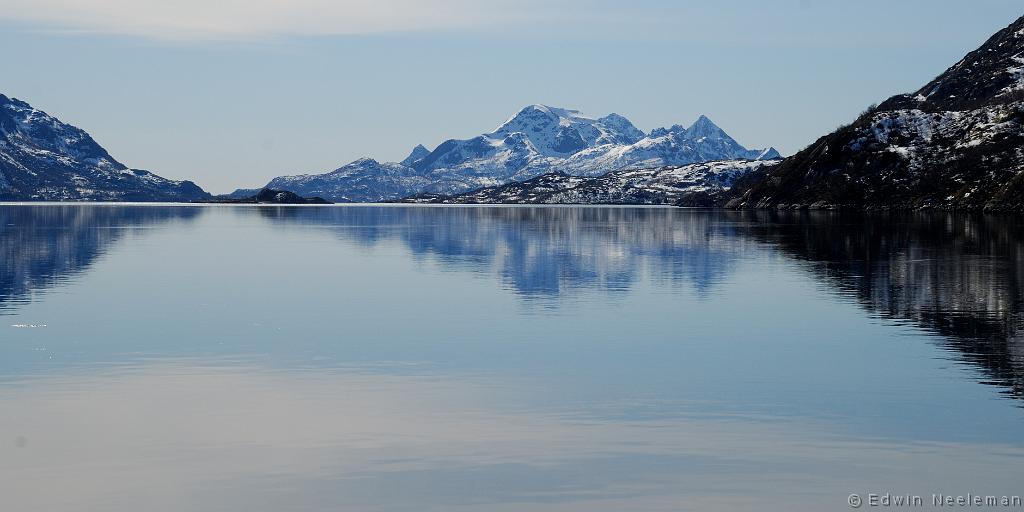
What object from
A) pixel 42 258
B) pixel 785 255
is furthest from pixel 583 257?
pixel 42 258

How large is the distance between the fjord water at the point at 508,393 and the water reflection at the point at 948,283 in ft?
1.10

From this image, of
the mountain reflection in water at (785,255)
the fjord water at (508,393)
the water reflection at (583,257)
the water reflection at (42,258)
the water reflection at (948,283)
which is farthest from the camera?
the water reflection at (583,257)

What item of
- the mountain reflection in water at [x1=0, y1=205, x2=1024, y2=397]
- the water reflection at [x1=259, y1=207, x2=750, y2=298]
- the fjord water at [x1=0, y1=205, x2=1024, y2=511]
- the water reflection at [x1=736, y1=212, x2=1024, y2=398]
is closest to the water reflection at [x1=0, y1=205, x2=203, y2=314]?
the mountain reflection in water at [x1=0, y1=205, x2=1024, y2=397]

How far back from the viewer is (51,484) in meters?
27.2

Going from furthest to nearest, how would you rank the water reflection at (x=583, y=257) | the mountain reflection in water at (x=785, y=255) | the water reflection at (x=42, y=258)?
1. the water reflection at (x=583, y=257)
2. the water reflection at (x=42, y=258)
3. the mountain reflection in water at (x=785, y=255)

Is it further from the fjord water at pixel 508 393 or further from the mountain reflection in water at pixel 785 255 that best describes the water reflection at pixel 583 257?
the fjord water at pixel 508 393

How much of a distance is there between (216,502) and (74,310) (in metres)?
44.8

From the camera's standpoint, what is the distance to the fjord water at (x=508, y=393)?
2706cm

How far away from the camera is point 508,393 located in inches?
1539

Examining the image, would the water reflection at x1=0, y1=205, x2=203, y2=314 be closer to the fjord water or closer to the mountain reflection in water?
the mountain reflection in water

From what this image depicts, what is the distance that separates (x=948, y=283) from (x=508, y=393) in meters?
51.5

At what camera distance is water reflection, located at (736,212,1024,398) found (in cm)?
4834

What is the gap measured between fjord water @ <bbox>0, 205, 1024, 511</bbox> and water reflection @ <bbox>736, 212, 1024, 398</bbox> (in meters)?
0.33

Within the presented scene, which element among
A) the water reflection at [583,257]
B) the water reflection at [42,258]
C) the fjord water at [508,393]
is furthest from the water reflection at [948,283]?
the water reflection at [42,258]
